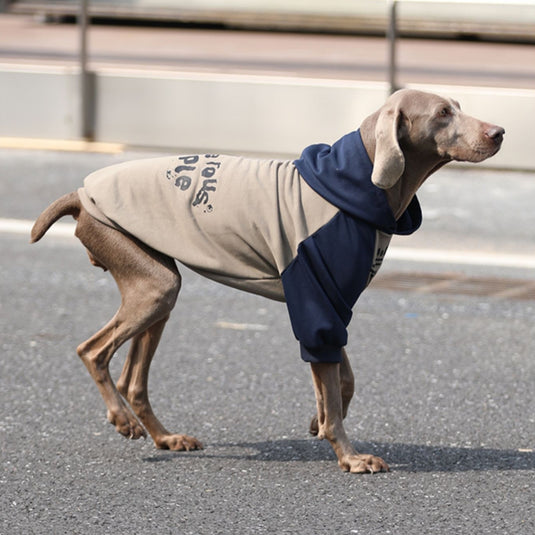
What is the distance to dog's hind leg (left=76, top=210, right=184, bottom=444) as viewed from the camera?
4.43m

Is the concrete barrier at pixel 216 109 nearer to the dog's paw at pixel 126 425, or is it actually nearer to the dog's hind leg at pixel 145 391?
the dog's hind leg at pixel 145 391

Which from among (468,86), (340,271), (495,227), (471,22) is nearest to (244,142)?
(468,86)

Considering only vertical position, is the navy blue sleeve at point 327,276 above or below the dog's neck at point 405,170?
below

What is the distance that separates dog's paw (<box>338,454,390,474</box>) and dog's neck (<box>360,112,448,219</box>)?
2.92ft

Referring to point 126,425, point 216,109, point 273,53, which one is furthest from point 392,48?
point 126,425

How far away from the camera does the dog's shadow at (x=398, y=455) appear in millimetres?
4488

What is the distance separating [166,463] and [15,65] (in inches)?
296

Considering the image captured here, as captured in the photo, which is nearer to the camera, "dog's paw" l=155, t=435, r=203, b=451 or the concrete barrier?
"dog's paw" l=155, t=435, r=203, b=451

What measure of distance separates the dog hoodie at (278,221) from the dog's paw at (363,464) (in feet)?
1.32

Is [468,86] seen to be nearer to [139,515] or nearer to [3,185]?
[3,185]

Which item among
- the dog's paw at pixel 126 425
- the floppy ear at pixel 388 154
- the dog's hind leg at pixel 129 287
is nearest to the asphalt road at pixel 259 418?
the dog's paw at pixel 126 425

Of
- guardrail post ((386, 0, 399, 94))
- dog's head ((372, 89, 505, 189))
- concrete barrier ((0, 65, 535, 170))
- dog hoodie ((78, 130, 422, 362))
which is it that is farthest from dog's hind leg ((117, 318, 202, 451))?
guardrail post ((386, 0, 399, 94))

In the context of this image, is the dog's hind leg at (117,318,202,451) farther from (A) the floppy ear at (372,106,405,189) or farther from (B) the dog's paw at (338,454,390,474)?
(A) the floppy ear at (372,106,405,189)

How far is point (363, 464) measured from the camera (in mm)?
4363
